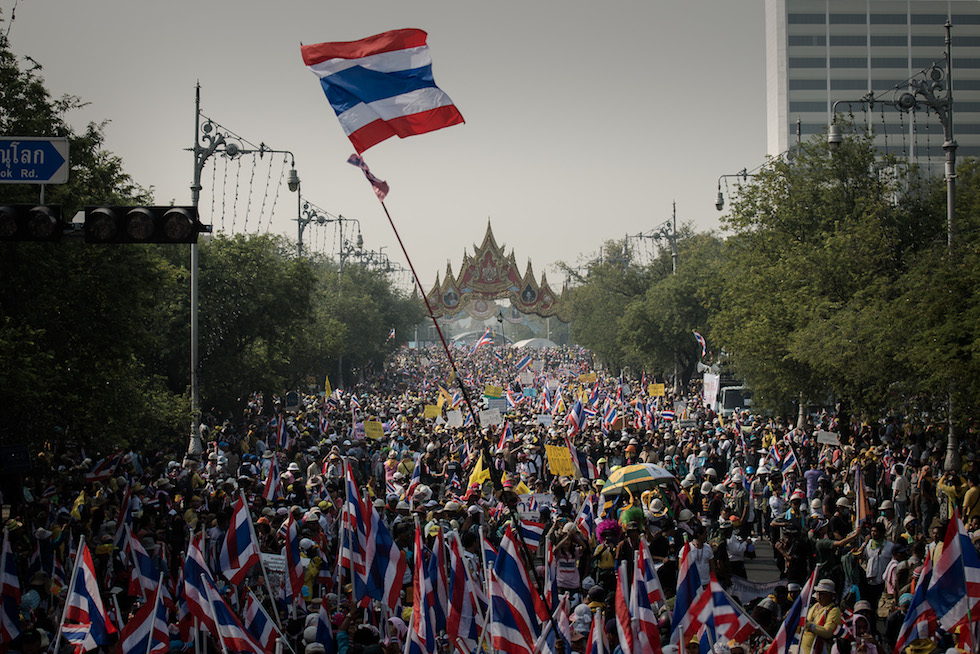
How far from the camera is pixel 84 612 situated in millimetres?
9055

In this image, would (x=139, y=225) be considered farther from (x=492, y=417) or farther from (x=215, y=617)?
(x=492, y=417)

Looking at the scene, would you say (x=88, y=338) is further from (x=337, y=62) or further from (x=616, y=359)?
(x=616, y=359)

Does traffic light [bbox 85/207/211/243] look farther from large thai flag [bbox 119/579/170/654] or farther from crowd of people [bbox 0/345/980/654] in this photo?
large thai flag [bbox 119/579/170/654]

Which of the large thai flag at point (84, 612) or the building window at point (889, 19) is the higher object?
the building window at point (889, 19)

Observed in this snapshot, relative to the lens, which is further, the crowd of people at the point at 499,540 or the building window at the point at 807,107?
the building window at the point at 807,107

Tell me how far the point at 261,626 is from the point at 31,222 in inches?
168

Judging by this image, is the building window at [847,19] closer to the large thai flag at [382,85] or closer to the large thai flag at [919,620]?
the large thai flag at [382,85]

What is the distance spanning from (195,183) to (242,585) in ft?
44.8

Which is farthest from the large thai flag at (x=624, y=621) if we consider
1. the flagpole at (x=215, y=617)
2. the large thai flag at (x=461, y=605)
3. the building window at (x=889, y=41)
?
the building window at (x=889, y=41)

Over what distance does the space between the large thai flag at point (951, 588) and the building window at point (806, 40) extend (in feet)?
294

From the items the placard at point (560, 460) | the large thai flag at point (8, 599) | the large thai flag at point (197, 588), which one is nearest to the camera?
the large thai flag at point (197, 588)

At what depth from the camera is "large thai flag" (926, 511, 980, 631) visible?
8.73 meters

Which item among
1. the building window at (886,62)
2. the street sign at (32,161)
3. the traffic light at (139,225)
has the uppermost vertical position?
the building window at (886,62)

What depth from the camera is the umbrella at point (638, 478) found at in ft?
50.3
